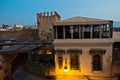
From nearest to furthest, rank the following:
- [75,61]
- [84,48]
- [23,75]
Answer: [84,48]
[75,61]
[23,75]

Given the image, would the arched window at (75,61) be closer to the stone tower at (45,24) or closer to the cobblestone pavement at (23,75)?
the cobblestone pavement at (23,75)

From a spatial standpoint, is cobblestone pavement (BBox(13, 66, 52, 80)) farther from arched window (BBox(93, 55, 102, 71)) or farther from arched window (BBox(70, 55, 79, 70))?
arched window (BBox(93, 55, 102, 71))

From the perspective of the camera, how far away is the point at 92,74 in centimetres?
2080

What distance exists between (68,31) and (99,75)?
5.22 metres

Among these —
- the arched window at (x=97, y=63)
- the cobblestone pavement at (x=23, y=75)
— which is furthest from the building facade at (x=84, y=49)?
the cobblestone pavement at (x=23, y=75)

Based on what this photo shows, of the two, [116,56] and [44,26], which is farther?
[44,26]

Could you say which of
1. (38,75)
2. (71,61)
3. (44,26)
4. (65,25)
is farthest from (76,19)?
(44,26)

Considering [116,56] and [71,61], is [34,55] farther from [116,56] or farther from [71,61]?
[116,56]

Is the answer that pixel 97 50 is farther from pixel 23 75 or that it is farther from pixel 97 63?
pixel 23 75

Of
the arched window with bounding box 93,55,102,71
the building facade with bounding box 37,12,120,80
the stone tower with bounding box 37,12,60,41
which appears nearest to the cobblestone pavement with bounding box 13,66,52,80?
the building facade with bounding box 37,12,120,80

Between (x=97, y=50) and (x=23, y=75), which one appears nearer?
(x=97, y=50)

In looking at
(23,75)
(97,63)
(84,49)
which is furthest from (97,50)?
(23,75)

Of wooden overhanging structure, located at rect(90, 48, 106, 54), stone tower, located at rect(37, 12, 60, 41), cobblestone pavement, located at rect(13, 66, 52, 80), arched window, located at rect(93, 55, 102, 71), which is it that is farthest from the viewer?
stone tower, located at rect(37, 12, 60, 41)

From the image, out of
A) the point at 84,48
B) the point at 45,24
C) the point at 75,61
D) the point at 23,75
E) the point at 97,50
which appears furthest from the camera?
the point at 45,24
